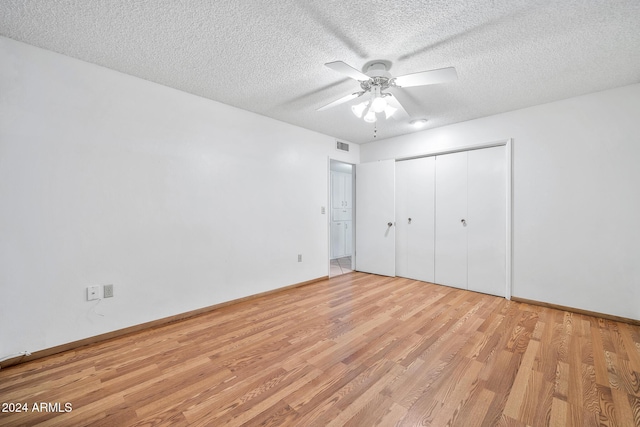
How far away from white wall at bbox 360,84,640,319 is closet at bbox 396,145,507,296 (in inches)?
8.3

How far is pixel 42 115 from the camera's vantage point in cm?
199

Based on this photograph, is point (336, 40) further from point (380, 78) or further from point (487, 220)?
point (487, 220)

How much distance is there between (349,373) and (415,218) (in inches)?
116

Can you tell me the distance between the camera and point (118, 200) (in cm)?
232

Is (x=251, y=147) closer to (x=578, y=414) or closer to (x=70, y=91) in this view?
(x=70, y=91)

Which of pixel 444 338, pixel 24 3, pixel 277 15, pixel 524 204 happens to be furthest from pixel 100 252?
pixel 524 204

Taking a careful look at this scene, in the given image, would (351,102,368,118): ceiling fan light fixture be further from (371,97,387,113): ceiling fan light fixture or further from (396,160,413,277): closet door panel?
(396,160,413,277): closet door panel

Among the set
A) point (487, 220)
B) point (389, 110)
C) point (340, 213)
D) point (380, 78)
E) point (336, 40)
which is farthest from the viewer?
point (340, 213)

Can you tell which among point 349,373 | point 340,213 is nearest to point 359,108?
point 349,373

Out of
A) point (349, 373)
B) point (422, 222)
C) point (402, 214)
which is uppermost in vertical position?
point (402, 214)

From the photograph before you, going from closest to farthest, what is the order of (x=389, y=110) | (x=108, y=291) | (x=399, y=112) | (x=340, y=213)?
(x=108, y=291) → (x=389, y=110) → (x=399, y=112) → (x=340, y=213)

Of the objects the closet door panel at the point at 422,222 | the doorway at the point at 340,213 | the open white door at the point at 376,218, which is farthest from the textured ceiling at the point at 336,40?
the doorway at the point at 340,213

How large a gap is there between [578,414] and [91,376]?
3.05 meters

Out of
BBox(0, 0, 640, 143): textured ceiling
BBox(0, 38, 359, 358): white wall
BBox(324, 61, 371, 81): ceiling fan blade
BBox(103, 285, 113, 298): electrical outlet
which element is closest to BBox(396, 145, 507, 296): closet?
BBox(0, 0, 640, 143): textured ceiling
